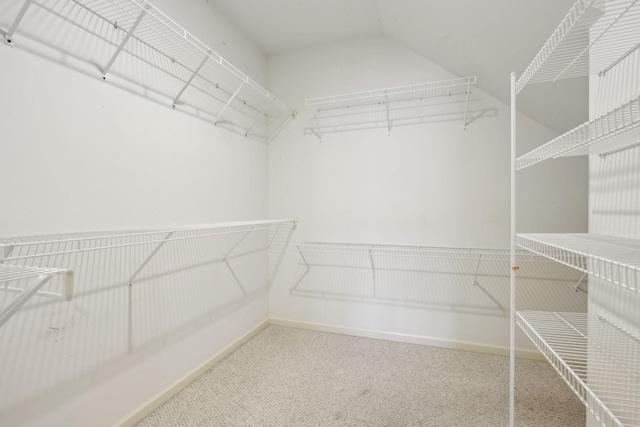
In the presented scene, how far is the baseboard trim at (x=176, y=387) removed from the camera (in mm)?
1397

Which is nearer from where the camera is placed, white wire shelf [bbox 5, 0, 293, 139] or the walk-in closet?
the walk-in closet

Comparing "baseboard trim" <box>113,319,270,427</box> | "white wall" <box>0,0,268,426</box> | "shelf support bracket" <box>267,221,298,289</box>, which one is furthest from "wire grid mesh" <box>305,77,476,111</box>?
"baseboard trim" <box>113,319,270,427</box>

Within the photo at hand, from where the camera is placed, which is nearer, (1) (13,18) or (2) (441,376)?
(1) (13,18)

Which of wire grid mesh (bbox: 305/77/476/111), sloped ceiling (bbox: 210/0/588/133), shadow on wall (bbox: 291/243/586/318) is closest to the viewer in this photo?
sloped ceiling (bbox: 210/0/588/133)

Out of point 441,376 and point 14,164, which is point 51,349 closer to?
point 14,164

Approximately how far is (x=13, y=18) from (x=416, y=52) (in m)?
2.22

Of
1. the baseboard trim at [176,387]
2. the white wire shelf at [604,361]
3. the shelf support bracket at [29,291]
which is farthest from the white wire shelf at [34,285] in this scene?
the white wire shelf at [604,361]

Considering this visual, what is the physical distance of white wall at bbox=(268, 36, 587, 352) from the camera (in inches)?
79.0

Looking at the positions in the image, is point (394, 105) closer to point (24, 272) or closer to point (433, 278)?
point (433, 278)

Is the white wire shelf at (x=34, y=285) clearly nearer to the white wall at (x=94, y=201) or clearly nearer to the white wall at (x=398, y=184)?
the white wall at (x=94, y=201)

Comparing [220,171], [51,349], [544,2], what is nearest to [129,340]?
[51,349]

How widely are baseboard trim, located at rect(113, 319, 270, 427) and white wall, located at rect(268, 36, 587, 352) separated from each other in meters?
0.55

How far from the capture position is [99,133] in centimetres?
128

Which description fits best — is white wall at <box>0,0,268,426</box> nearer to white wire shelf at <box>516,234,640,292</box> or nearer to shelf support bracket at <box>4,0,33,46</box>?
shelf support bracket at <box>4,0,33,46</box>
